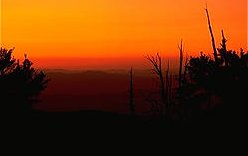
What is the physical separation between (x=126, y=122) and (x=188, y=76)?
1502cm

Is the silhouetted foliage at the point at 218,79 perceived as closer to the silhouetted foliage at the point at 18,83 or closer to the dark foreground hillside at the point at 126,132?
the dark foreground hillside at the point at 126,132

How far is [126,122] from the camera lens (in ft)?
99.9

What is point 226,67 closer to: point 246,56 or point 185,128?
point 246,56

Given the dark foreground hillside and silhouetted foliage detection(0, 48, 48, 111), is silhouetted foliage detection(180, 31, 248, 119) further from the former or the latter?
silhouetted foliage detection(0, 48, 48, 111)

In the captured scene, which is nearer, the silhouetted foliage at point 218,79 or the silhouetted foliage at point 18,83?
the silhouetted foliage at point 218,79

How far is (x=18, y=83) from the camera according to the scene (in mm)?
47375

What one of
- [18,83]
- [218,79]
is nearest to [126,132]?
[218,79]

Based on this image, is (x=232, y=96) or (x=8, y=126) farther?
(x=232, y=96)

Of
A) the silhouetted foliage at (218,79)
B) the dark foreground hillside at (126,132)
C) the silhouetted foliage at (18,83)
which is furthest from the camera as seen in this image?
the silhouetted foliage at (18,83)

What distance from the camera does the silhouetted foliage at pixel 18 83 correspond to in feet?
148

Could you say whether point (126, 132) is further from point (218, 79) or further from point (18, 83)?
point (18, 83)

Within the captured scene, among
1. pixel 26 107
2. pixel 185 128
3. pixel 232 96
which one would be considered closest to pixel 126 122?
pixel 185 128

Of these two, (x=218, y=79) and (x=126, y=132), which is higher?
(x=218, y=79)

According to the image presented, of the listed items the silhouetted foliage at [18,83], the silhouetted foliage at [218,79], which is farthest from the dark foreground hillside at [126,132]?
the silhouetted foliage at [18,83]
